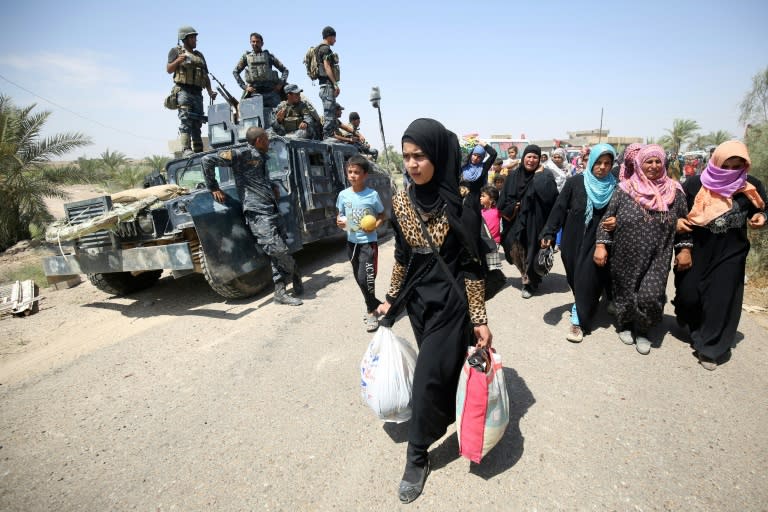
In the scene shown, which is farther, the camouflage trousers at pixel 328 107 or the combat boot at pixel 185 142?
the camouflage trousers at pixel 328 107

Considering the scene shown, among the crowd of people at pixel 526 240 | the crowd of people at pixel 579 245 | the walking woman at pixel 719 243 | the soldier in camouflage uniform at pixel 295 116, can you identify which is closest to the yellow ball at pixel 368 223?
the crowd of people at pixel 526 240

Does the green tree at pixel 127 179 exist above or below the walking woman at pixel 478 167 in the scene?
above

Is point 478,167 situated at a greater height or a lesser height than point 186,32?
lesser

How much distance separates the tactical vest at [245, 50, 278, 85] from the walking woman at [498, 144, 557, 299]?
5446mm

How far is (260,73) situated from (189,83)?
1301 millimetres

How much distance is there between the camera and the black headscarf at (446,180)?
176 centimetres

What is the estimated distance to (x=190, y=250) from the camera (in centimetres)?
418

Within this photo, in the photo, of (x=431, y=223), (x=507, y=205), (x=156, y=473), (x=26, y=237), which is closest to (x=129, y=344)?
(x=156, y=473)

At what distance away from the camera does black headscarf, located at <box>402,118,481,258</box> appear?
1.76m

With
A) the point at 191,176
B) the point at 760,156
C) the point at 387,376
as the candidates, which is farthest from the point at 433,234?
the point at 760,156

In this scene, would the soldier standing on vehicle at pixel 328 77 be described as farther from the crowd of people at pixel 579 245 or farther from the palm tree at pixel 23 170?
the palm tree at pixel 23 170

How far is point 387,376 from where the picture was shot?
213cm

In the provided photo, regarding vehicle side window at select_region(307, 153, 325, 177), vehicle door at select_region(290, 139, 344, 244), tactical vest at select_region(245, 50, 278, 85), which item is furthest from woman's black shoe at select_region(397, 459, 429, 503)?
tactical vest at select_region(245, 50, 278, 85)

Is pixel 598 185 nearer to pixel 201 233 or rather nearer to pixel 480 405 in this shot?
pixel 480 405
